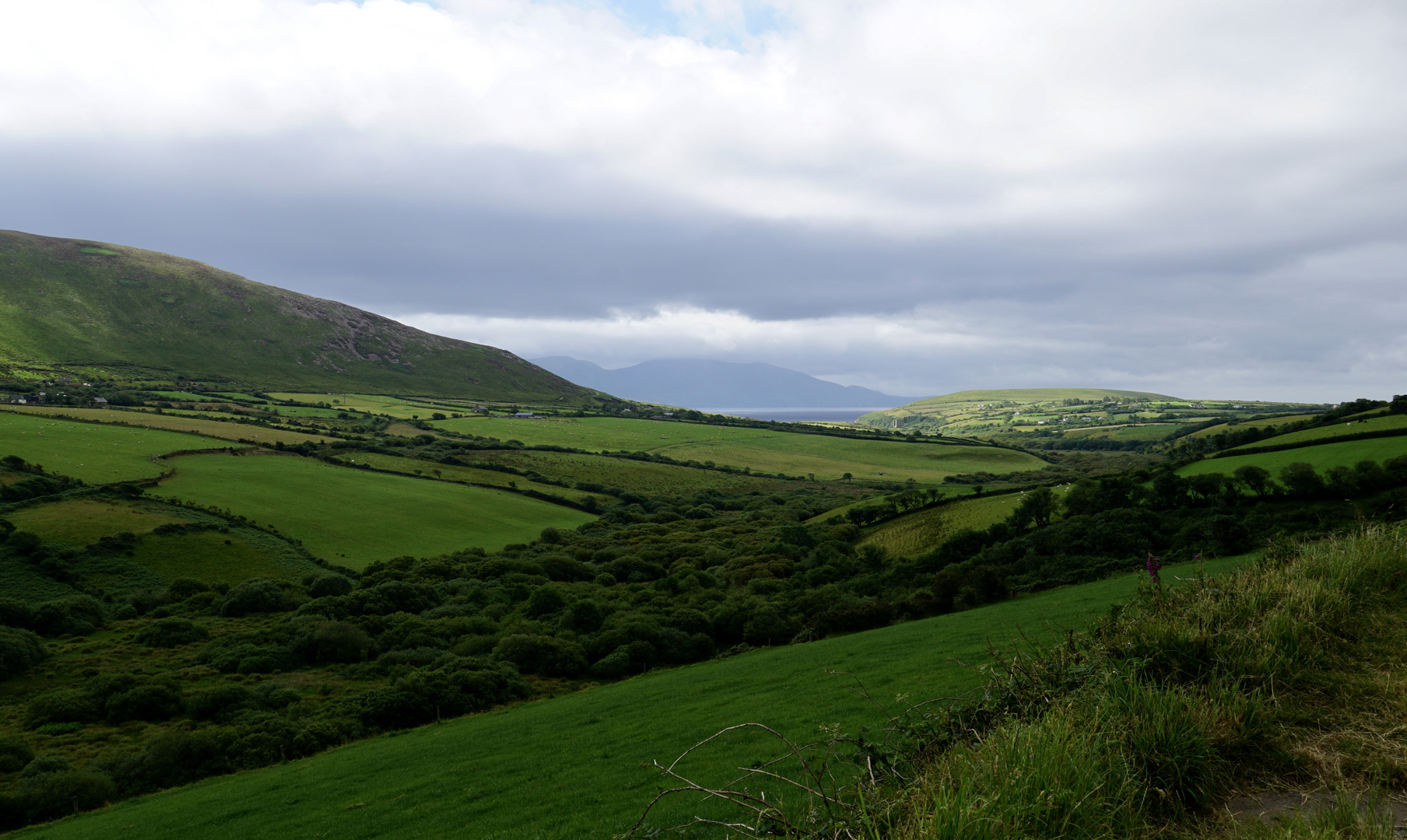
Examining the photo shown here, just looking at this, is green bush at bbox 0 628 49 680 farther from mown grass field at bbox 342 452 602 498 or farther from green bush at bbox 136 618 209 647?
mown grass field at bbox 342 452 602 498

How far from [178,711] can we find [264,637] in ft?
41.3

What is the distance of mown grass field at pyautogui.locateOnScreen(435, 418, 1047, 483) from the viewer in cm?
15550

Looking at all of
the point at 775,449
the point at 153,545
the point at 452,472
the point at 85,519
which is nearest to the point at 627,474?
the point at 452,472

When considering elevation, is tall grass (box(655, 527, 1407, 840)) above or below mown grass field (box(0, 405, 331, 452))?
above

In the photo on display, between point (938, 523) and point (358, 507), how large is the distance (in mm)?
71659

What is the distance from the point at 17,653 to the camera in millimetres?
38156

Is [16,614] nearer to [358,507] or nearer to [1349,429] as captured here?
[358,507]

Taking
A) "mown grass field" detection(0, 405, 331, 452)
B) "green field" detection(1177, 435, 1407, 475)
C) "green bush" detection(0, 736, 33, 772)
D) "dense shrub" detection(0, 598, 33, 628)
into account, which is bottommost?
"dense shrub" detection(0, 598, 33, 628)

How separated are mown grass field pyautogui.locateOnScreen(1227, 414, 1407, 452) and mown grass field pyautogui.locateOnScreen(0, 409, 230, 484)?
123272mm

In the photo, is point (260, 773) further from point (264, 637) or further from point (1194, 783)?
point (1194, 783)

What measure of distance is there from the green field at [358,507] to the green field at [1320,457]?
244 ft

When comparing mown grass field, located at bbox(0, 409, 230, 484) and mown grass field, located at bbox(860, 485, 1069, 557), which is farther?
mown grass field, located at bbox(0, 409, 230, 484)

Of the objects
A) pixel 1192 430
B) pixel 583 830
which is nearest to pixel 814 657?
pixel 583 830

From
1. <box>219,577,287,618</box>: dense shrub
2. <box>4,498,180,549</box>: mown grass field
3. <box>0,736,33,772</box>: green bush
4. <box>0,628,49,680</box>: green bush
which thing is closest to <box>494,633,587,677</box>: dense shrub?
<box>0,736,33,772</box>: green bush
